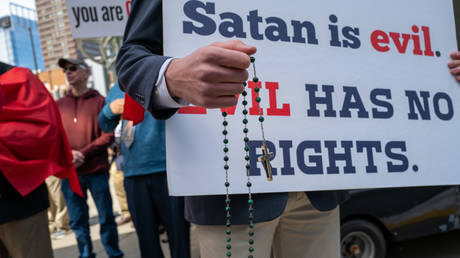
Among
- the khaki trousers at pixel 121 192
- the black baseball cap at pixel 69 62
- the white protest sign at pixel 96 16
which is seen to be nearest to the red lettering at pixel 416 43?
the white protest sign at pixel 96 16

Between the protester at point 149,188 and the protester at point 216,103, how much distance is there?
1516 millimetres

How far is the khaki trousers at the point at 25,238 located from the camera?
5.75ft

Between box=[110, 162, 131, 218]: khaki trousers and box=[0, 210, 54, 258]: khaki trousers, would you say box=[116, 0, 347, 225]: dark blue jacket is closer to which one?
box=[0, 210, 54, 258]: khaki trousers

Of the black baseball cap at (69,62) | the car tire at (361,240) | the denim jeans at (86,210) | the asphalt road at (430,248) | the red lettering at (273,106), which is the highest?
the black baseball cap at (69,62)

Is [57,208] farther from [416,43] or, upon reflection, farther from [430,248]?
[416,43]

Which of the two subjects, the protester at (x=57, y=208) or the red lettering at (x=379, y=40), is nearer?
the red lettering at (x=379, y=40)

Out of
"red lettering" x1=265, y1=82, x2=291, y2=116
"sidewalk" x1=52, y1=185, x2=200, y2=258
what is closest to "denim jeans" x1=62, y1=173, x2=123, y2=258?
"sidewalk" x1=52, y1=185, x2=200, y2=258

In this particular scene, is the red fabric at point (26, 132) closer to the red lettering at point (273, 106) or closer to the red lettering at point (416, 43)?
the red lettering at point (273, 106)

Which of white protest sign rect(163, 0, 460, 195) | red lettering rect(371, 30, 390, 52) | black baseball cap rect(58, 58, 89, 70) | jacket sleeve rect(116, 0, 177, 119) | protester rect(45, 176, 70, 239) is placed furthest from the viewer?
protester rect(45, 176, 70, 239)

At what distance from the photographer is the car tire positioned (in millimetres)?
2945

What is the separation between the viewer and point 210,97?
0.75 metres

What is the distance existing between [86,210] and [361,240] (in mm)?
2789

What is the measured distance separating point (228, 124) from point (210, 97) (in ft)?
0.88

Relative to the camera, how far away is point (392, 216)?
302 centimetres
